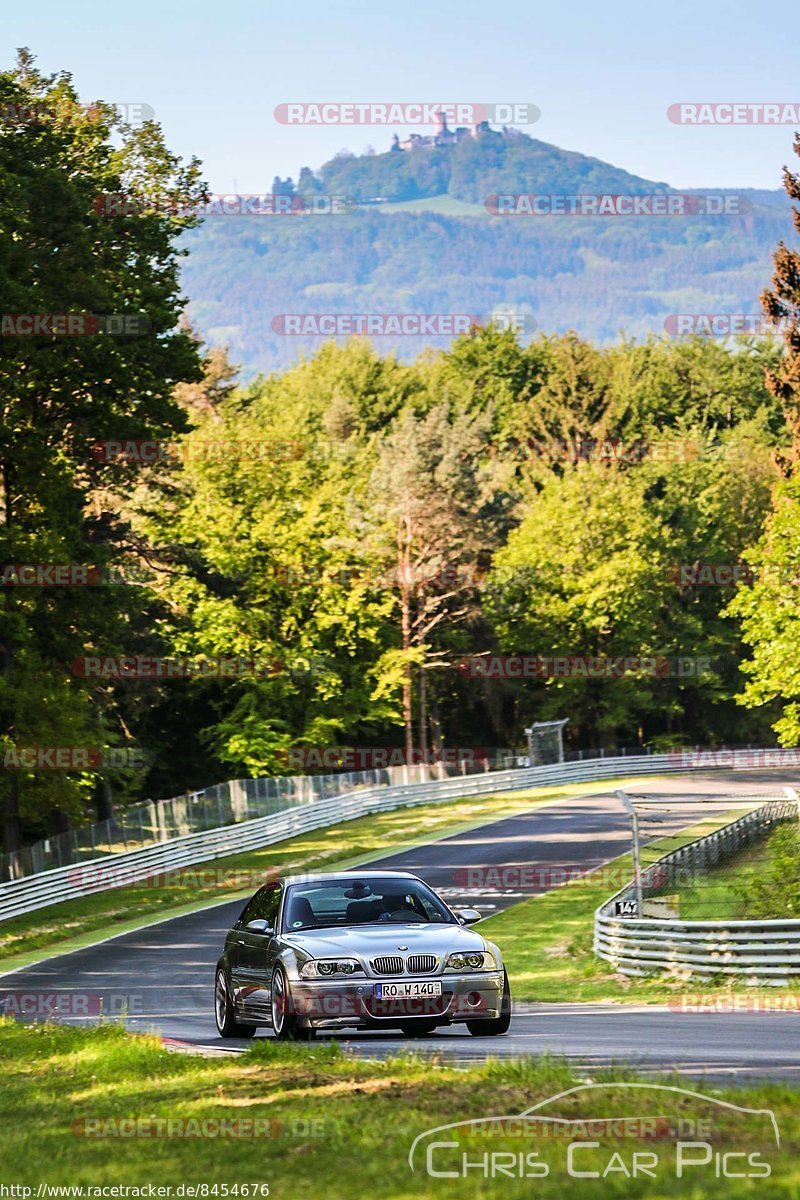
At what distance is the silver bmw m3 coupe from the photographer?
13188 mm

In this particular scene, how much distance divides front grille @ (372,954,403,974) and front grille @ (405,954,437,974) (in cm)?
7

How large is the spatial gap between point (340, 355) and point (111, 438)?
70141 millimetres

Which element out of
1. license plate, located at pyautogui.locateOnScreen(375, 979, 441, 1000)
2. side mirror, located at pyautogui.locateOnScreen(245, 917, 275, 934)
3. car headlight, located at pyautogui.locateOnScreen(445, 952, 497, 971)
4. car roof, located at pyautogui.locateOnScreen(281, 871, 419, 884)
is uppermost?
car roof, located at pyautogui.locateOnScreen(281, 871, 419, 884)

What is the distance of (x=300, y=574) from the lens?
→ 222ft

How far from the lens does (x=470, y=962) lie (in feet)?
43.8

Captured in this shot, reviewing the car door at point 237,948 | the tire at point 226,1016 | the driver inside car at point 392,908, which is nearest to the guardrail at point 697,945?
the driver inside car at point 392,908

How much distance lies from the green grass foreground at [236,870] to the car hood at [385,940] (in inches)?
692

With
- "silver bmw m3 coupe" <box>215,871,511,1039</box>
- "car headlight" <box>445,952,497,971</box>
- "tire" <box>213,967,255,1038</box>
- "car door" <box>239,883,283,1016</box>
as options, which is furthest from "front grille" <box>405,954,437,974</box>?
"tire" <box>213,967,255,1038</box>

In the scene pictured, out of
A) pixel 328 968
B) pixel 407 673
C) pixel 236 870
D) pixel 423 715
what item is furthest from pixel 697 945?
pixel 423 715

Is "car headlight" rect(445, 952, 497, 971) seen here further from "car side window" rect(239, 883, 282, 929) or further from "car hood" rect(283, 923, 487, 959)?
"car side window" rect(239, 883, 282, 929)

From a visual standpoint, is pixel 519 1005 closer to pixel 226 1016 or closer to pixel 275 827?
pixel 226 1016

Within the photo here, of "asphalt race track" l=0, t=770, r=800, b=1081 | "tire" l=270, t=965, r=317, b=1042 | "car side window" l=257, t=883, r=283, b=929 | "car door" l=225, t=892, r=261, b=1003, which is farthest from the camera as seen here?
"car door" l=225, t=892, r=261, b=1003

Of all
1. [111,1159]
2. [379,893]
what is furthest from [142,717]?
[111,1159]

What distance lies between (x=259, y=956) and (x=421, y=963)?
1.77m
